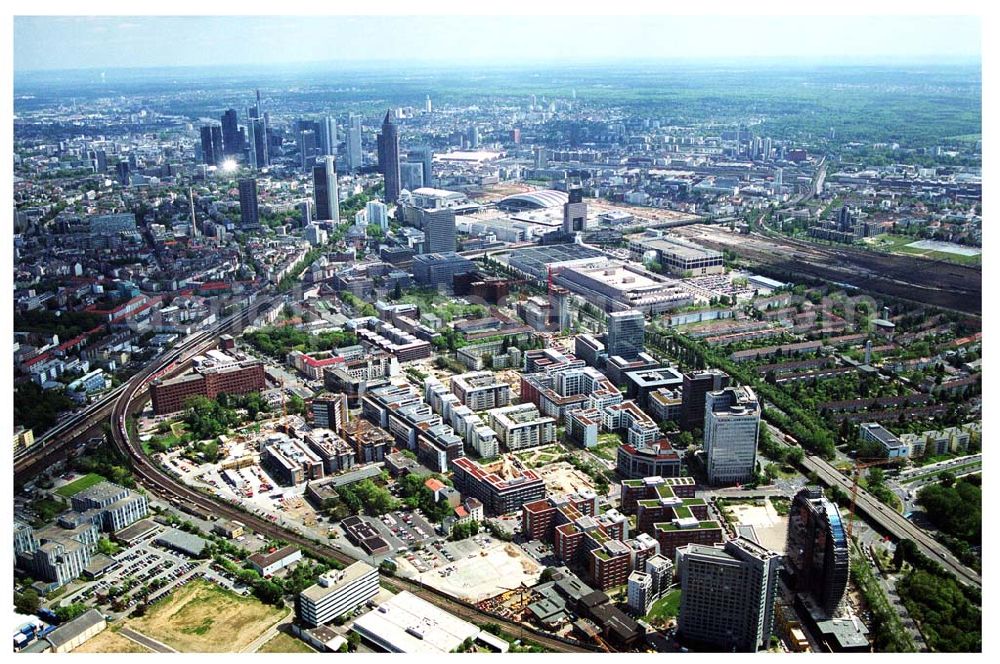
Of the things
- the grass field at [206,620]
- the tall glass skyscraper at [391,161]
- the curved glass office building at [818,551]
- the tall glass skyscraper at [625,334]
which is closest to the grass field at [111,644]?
the grass field at [206,620]

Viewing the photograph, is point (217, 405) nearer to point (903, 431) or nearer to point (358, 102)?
point (903, 431)

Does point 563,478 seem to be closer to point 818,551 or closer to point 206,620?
point 818,551

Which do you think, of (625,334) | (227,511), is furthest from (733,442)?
(227,511)

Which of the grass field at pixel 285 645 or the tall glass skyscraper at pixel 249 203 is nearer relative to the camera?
the grass field at pixel 285 645

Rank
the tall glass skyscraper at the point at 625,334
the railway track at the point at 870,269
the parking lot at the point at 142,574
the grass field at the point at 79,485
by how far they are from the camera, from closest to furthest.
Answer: the parking lot at the point at 142,574 → the grass field at the point at 79,485 → the tall glass skyscraper at the point at 625,334 → the railway track at the point at 870,269

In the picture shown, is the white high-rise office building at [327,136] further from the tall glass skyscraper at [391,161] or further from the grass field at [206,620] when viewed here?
the grass field at [206,620]
